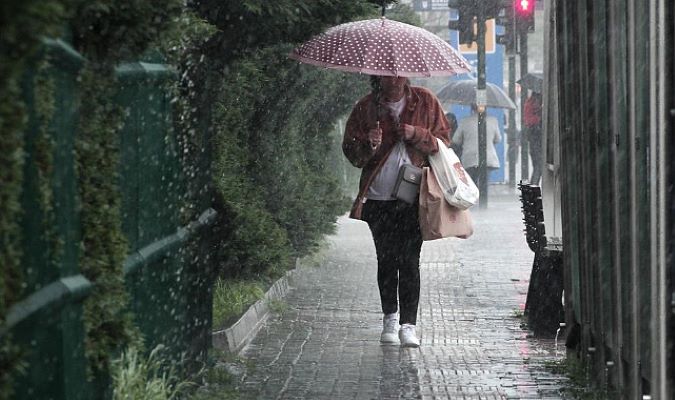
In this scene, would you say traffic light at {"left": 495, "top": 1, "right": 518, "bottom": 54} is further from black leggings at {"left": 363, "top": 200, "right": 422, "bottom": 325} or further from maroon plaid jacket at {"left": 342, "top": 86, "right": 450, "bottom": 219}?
black leggings at {"left": 363, "top": 200, "right": 422, "bottom": 325}

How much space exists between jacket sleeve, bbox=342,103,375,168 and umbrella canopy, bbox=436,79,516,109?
67.8ft

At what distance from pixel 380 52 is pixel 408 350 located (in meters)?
1.88

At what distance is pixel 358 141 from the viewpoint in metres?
9.75

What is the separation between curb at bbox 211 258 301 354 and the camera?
906 centimetres

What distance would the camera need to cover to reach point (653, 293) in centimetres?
554

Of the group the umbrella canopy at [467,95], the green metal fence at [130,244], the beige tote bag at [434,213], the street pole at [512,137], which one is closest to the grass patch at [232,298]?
the beige tote bag at [434,213]

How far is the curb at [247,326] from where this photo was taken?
357 inches

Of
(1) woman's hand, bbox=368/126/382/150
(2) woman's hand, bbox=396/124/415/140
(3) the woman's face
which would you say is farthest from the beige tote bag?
(3) the woman's face

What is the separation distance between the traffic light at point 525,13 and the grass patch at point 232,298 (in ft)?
58.8

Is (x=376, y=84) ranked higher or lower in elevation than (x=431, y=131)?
higher

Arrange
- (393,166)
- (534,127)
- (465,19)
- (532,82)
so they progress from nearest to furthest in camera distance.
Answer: (393,166), (465,19), (534,127), (532,82)

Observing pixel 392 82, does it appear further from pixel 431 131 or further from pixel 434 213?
pixel 434 213

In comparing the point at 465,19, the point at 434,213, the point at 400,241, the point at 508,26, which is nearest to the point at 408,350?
the point at 400,241

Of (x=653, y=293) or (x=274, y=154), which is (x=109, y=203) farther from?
(x=274, y=154)
